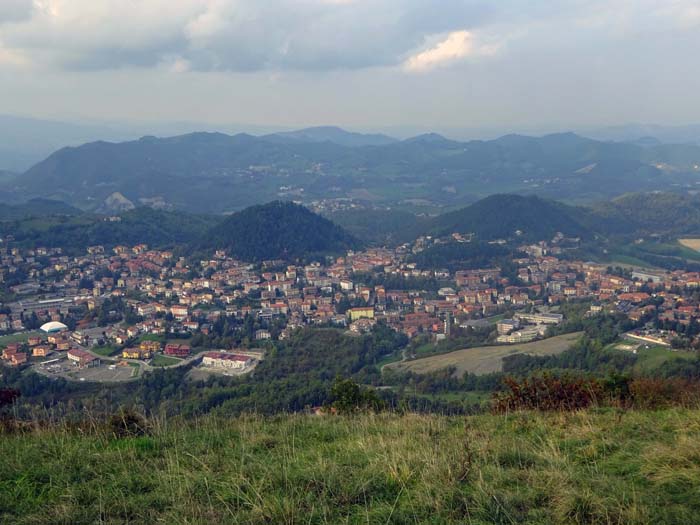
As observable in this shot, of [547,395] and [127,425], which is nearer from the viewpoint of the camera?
[127,425]

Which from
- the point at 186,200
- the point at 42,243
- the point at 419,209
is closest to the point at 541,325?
the point at 42,243

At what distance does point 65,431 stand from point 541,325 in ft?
91.3

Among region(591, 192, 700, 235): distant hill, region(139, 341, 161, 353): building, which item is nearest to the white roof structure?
region(139, 341, 161, 353): building

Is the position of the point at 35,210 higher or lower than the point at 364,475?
higher

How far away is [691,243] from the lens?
5178 cm

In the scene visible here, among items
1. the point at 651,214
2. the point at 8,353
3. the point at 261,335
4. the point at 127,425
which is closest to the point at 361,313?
the point at 261,335

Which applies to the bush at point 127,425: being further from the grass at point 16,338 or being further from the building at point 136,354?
the grass at point 16,338

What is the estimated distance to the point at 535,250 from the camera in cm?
5056

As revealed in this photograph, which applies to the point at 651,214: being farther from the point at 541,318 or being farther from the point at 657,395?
the point at 657,395

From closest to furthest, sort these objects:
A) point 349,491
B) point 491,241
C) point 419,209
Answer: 1. point 349,491
2. point 491,241
3. point 419,209

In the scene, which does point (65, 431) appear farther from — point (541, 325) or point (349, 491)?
point (541, 325)

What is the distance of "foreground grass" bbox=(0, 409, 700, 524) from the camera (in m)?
2.83

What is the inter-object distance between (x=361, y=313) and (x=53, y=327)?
16.6 meters

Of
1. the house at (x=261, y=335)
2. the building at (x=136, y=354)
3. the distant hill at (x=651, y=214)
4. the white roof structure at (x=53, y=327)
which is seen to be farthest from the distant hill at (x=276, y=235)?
the distant hill at (x=651, y=214)
